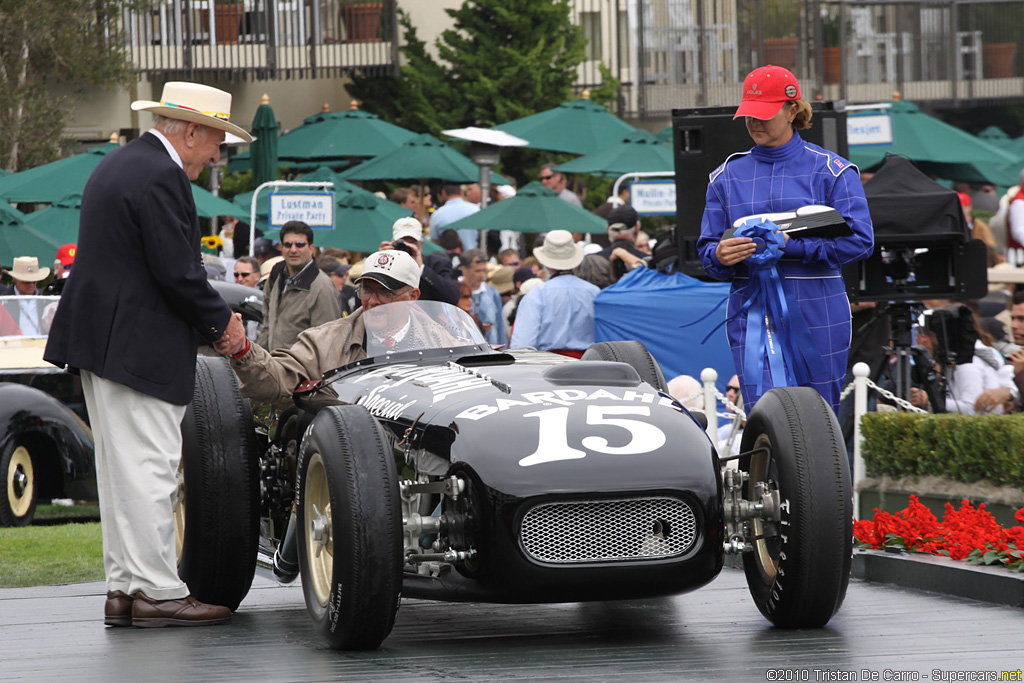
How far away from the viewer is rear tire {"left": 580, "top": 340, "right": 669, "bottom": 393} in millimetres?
7723

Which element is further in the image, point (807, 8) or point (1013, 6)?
point (1013, 6)

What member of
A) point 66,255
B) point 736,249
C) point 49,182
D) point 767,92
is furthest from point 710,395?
point 49,182

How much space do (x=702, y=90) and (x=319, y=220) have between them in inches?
647

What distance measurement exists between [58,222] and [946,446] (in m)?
11.7

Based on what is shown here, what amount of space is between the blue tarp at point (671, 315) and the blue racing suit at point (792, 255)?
5854 millimetres

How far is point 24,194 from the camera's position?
18875 mm

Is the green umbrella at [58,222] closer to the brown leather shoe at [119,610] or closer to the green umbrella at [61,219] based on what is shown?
the green umbrella at [61,219]

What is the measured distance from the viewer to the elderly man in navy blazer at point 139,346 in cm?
673

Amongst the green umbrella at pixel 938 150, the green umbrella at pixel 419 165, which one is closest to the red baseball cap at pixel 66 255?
the green umbrella at pixel 419 165

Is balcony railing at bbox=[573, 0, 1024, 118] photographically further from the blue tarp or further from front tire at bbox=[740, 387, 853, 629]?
front tire at bbox=[740, 387, 853, 629]

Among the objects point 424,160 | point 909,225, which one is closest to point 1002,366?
point 909,225

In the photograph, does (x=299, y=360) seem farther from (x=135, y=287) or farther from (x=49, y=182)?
(x=49, y=182)

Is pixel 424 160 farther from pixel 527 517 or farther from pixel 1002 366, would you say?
pixel 527 517

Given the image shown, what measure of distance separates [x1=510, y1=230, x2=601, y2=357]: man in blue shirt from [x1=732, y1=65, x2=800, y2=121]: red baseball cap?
5354 millimetres
